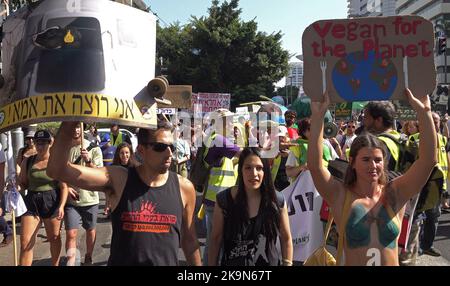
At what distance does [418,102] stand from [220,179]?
8.60 ft

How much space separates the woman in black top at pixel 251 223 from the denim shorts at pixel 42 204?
2.72m

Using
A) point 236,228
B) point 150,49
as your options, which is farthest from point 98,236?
point 150,49

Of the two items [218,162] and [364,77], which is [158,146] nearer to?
[364,77]

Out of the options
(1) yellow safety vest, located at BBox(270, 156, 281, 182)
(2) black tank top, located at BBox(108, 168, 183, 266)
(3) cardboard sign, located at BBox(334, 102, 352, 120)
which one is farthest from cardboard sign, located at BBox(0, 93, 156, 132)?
(3) cardboard sign, located at BBox(334, 102, 352, 120)

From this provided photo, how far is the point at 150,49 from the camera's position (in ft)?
9.09

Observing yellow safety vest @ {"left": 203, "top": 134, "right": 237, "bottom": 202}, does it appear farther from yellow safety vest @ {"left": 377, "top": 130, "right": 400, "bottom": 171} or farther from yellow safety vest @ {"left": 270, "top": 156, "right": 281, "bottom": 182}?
yellow safety vest @ {"left": 377, "top": 130, "right": 400, "bottom": 171}

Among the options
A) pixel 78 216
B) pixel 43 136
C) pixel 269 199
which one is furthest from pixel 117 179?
pixel 78 216

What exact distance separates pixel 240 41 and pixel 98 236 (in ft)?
107

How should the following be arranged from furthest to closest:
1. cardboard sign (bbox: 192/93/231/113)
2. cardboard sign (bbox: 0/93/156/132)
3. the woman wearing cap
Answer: cardboard sign (bbox: 192/93/231/113) < the woman wearing cap < cardboard sign (bbox: 0/93/156/132)

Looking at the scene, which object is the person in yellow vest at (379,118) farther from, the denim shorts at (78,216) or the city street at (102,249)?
the denim shorts at (78,216)

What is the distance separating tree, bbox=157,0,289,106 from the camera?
1518 inches

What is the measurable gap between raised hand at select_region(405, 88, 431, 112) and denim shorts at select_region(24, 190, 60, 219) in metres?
3.95

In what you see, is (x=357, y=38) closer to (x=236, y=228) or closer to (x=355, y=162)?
(x=355, y=162)

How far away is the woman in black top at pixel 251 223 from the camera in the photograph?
132 inches
